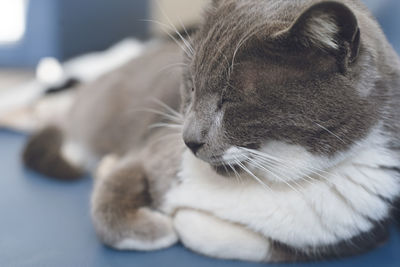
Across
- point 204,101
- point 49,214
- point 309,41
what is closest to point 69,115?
point 49,214

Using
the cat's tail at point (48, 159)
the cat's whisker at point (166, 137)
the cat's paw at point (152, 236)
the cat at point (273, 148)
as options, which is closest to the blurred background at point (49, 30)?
the cat's tail at point (48, 159)

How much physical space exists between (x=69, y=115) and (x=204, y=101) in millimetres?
963

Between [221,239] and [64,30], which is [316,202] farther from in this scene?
[64,30]

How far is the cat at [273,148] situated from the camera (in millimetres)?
811

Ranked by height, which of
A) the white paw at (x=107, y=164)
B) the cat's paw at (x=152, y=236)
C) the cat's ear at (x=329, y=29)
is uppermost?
the cat's ear at (x=329, y=29)

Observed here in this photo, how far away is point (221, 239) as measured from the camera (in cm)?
99

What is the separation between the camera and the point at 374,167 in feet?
2.97

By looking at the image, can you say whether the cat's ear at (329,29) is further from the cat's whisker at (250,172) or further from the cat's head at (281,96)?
the cat's whisker at (250,172)

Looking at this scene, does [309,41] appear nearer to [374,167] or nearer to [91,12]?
[374,167]

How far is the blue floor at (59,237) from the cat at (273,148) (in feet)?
0.11

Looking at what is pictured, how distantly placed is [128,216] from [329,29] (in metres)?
0.60

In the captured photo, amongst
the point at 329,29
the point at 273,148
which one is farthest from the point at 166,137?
the point at 329,29

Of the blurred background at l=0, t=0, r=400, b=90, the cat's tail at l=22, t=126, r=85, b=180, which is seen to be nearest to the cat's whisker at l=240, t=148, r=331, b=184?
the cat's tail at l=22, t=126, r=85, b=180

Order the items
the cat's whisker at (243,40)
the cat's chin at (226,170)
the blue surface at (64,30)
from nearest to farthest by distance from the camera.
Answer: the cat's whisker at (243,40) < the cat's chin at (226,170) < the blue surface at (64,30)
